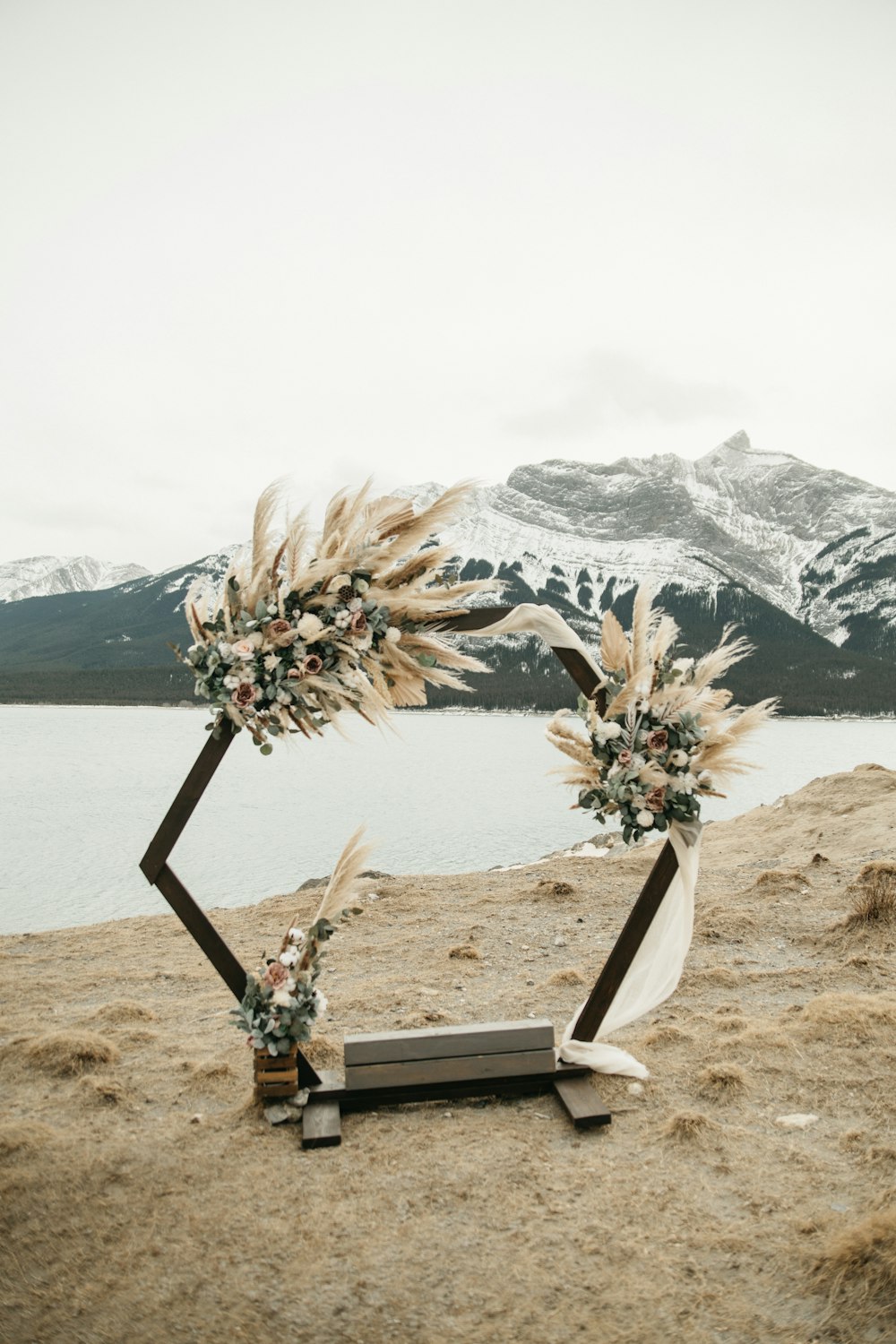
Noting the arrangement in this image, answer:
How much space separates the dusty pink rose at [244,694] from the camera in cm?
528

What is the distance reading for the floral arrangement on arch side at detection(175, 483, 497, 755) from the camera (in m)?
5.34

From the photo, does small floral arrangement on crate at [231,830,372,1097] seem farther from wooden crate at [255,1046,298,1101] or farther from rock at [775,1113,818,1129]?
rock at [775,1113,818,1129]

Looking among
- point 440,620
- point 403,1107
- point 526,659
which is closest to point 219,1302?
point 403,1107

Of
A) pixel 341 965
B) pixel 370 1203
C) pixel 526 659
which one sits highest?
pixel 370 1203

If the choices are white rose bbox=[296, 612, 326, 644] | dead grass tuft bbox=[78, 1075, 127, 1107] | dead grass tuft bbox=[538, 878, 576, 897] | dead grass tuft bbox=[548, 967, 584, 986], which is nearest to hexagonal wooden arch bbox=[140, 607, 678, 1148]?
white rose bbox=[296, 612, 326, 644]

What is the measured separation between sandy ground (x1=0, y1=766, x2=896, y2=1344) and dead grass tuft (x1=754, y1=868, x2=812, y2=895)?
185cm

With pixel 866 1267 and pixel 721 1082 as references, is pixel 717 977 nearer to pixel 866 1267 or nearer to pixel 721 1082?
pixel 721 1082

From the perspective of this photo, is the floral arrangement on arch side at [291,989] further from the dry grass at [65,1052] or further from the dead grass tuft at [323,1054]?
the dry grass at [65,1052]

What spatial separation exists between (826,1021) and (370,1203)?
3957mm

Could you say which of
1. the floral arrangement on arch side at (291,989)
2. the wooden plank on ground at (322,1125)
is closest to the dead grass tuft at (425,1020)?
the wooden plank on ground at (322,1125)

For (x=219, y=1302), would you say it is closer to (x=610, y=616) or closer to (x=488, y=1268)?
(x=488, y=1268)

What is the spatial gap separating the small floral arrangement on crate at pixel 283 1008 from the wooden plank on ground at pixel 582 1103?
1.69 metres

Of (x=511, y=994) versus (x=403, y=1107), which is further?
(x=511, y=994)

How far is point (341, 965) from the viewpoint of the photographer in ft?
30.0
